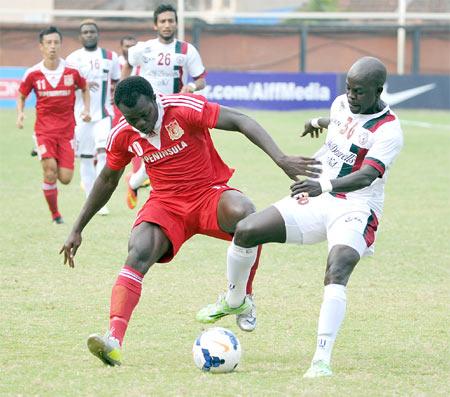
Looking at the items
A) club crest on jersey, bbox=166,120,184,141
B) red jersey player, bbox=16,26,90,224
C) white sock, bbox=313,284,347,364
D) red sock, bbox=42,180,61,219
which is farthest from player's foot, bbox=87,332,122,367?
red jersey player, bbox=16,26,90,224

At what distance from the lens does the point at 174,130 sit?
281 inches

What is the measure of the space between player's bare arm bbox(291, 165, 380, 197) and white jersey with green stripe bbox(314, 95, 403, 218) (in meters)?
0.08

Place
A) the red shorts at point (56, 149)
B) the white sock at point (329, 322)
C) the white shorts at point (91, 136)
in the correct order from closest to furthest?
the white sock at point (329, 322) < the red shorts at point (56, 149) < the white shorts at point (91, 136)

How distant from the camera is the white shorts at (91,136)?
48.1 feet

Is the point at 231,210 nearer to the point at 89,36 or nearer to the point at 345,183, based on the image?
the point at 345,183

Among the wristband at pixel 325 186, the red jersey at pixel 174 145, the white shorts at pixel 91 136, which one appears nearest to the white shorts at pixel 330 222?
the wristband at pixel 325 186

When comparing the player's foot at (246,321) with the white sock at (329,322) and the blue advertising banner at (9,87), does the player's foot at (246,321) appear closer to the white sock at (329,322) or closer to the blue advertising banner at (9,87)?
the white sock at (329,322)

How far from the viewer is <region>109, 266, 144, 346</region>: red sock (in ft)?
21.9

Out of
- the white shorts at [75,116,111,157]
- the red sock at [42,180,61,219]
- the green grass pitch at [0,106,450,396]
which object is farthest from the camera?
the white shorts at [75,116,111,157]

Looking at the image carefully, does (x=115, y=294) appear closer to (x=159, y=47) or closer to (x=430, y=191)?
(x=159, y=47)

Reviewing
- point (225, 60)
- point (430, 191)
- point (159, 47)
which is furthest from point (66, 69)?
point (225, 60)

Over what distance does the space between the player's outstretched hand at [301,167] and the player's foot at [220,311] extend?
138cm

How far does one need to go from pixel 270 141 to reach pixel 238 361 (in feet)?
4.51

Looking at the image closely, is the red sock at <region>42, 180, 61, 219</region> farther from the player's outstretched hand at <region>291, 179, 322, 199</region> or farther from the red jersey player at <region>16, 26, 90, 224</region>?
the player's outstretched hand at <region>291, 179, 322, 199</region>
